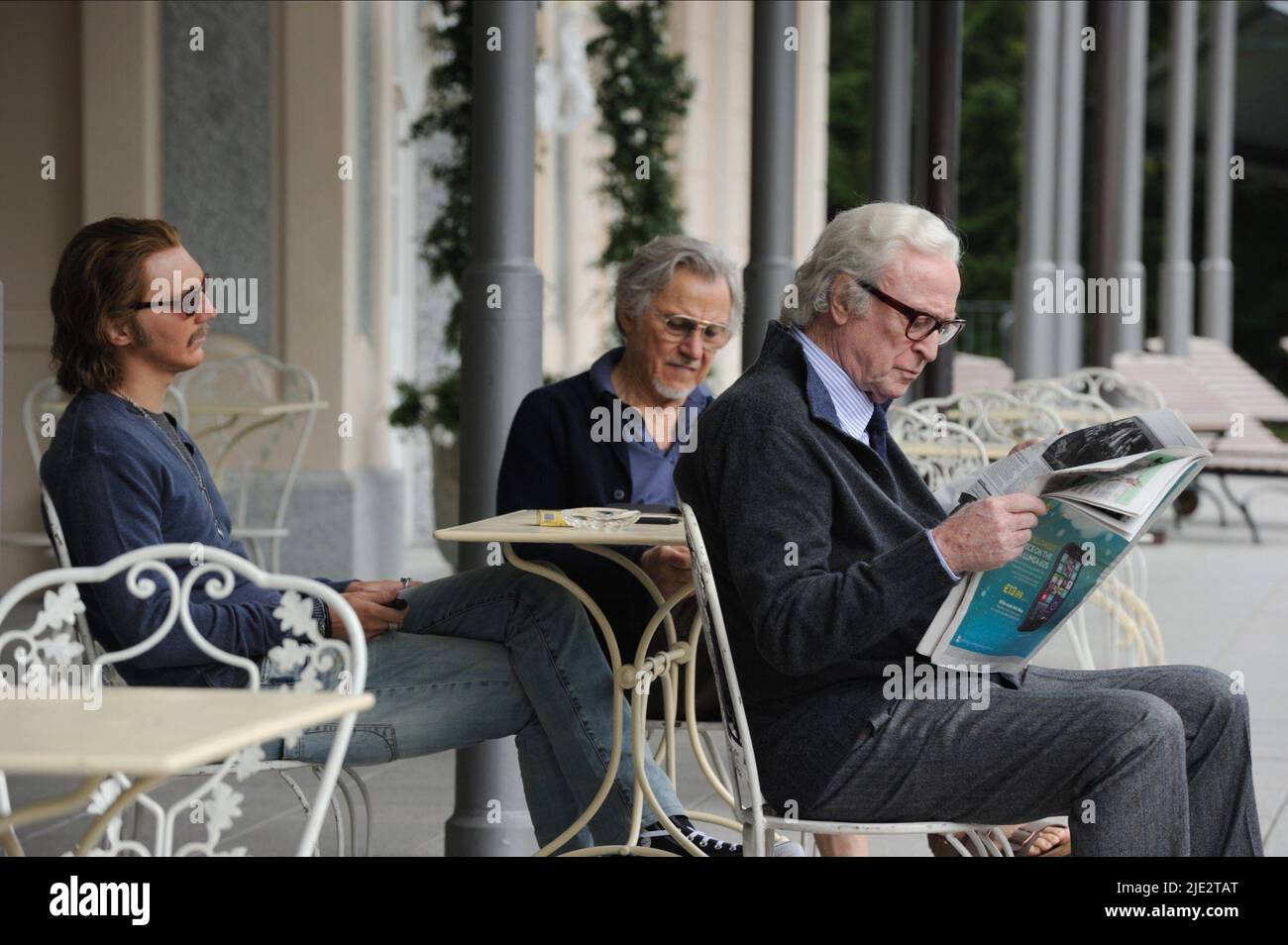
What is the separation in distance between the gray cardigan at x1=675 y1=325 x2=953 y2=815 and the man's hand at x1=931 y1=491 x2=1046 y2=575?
30 millimetres

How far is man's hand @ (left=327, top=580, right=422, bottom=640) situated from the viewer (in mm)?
2971

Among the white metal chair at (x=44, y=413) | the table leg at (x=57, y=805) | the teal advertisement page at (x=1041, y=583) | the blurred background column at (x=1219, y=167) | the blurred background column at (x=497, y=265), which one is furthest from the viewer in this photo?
the blurred background column at (x=1219, y=167)

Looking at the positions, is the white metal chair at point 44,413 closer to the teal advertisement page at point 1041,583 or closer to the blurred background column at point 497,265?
the blurred background column at point 497,265

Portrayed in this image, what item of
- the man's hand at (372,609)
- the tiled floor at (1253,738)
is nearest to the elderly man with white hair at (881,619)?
the man's hand at (372,609)

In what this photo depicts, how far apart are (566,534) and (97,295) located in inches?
34.6

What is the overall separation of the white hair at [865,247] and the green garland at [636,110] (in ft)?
17.0

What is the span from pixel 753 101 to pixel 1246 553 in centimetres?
604

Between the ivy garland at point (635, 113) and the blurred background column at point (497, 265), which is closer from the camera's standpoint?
the blurred background column at point (497, 265)

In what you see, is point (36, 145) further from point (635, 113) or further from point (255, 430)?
point (635, 113)

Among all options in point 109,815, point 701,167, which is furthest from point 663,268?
point 701,167

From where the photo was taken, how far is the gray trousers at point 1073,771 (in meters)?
2.40

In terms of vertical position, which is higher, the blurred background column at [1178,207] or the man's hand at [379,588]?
the blurred background column at [1178,207]
